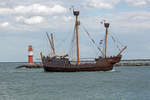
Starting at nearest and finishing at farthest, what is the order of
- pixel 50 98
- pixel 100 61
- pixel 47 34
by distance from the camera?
pixel 50 98 < pixel 100 61 < pixel 47 34

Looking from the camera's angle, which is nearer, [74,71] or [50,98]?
[50,98]

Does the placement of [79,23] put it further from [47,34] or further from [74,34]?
[47,34]

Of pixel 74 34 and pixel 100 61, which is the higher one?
pixel 74 34

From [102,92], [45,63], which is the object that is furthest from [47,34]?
[102,92]

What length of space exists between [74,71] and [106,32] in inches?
477

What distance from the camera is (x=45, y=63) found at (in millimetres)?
78000

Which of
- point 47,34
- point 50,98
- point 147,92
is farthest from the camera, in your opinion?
point 47,34

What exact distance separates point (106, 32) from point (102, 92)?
132 feet

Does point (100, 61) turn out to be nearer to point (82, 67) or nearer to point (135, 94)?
→ point (82, 67)

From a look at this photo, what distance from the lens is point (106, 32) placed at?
80.6 meters

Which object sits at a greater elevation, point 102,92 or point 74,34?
point 74,34

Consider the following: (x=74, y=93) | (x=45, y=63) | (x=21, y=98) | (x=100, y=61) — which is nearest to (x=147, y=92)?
(x=74, y=93)

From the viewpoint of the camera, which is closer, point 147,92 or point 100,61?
point 147,92

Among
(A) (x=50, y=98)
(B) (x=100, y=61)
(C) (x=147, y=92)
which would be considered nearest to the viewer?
(A) (x=50, y=98)
